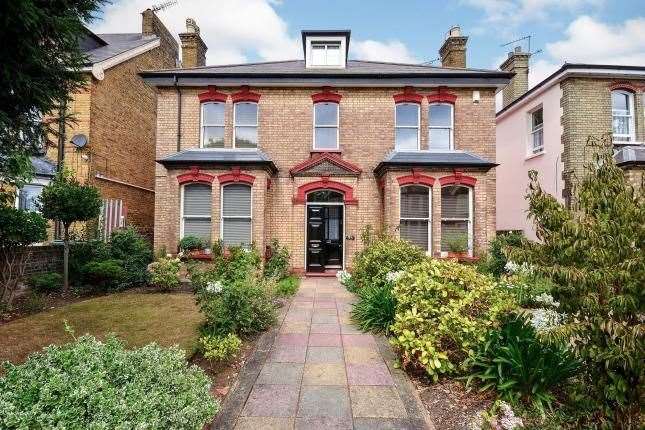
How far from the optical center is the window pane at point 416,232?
11.6m

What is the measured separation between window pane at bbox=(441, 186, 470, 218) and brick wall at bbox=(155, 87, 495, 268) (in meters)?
0.93

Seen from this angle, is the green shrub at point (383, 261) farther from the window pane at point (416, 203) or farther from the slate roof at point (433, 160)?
the slate roof at point (433, 160)

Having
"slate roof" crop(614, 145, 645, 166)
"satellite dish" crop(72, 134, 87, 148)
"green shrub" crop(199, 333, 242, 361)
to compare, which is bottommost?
"green shrub" crop(199, 333, 242, 361)

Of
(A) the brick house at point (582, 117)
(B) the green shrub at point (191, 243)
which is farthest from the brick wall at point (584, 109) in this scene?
(B) the green shrub at point (191, 243)

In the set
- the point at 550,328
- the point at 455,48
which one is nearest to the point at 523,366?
the point at 550,328

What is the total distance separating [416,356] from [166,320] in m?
4.97

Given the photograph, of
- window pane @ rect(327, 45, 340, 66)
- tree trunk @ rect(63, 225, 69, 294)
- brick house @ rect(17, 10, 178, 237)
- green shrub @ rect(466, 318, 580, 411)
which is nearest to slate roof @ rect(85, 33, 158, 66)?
brick house @ rect(17, 10, 178, 237)

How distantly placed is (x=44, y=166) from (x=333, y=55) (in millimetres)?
10733

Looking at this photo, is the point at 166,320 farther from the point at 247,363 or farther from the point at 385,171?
the point at 385,171

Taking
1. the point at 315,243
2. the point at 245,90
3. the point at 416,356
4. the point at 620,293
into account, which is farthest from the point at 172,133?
the point at 620,293

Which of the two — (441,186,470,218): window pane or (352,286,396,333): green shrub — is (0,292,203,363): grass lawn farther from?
(441,186,470,218): window pane

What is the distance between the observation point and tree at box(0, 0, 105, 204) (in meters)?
4.47

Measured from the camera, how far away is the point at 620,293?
2.70 meters

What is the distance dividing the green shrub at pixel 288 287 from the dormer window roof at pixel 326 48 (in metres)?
7.94
